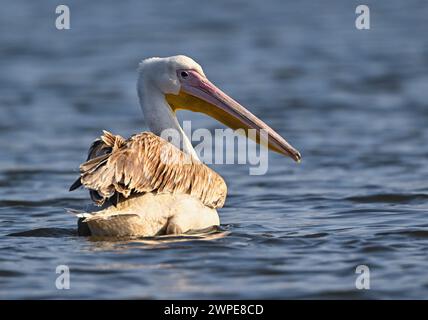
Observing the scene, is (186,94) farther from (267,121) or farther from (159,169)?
(267,121)

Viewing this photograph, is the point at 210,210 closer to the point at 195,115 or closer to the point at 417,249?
the point at 417,249

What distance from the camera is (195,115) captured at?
13.0m

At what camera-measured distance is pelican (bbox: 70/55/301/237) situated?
6.31m

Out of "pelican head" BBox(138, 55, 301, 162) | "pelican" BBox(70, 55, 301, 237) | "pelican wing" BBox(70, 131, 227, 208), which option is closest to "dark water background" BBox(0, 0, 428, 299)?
"pelican" BBox(70, 55, 301, 237)

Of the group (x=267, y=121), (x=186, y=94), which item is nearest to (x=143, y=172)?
(x=186, y=94)

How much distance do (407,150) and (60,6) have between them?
40.9 ft

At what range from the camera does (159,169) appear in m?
6.55

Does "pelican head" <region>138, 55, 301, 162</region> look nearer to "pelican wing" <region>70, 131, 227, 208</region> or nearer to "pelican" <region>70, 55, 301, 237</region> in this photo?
"pelican" <region>70, 55, 301, 237</region>

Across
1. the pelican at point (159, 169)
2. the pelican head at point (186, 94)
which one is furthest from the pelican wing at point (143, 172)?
the pelican head at point (186, 94)

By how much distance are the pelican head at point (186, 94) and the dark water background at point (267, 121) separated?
0.71 m

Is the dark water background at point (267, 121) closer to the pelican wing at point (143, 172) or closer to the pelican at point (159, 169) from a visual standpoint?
the pelican at point (159, 169)

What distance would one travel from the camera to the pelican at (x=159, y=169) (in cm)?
631
